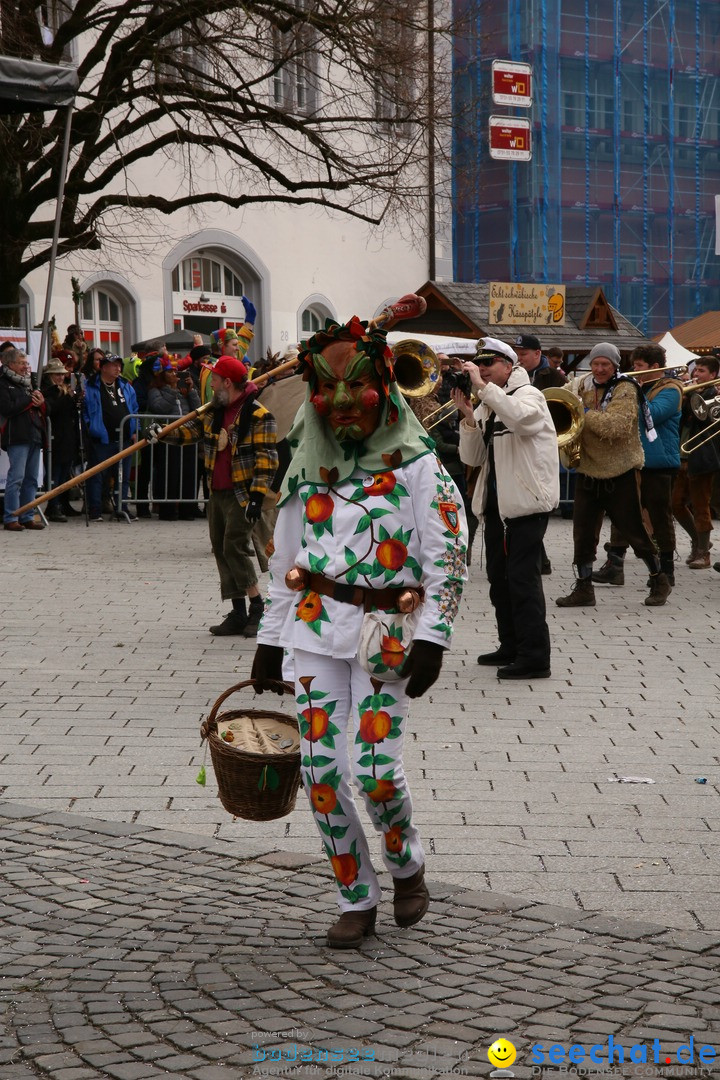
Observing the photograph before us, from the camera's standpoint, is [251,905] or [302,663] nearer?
[302,663]

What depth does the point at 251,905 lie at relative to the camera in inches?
189

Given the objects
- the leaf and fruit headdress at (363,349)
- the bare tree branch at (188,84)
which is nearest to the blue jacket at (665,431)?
the leaf and fruit headdress at (363,349)

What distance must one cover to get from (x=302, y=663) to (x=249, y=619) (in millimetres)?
5621

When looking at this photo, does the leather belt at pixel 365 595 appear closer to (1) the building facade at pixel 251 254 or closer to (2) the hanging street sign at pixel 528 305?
(1) the building facade at pixel 251 254

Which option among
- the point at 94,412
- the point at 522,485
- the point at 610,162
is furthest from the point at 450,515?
the point at 610,162

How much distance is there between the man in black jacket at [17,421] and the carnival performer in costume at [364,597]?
11.6m

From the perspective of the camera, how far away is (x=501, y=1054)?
3.64 meters

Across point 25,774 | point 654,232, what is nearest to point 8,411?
point 25,774

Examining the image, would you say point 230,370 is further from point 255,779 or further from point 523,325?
point 523,325

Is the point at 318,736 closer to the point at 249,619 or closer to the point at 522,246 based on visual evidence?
→ the point at 249,619

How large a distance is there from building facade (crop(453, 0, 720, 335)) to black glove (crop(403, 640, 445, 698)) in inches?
1182

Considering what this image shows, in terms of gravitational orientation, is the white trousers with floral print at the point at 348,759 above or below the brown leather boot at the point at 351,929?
above

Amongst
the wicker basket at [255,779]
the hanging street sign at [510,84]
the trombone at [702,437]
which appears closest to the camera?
the wicker basket at [255,779]

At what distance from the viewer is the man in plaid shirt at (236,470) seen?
9516 mm
